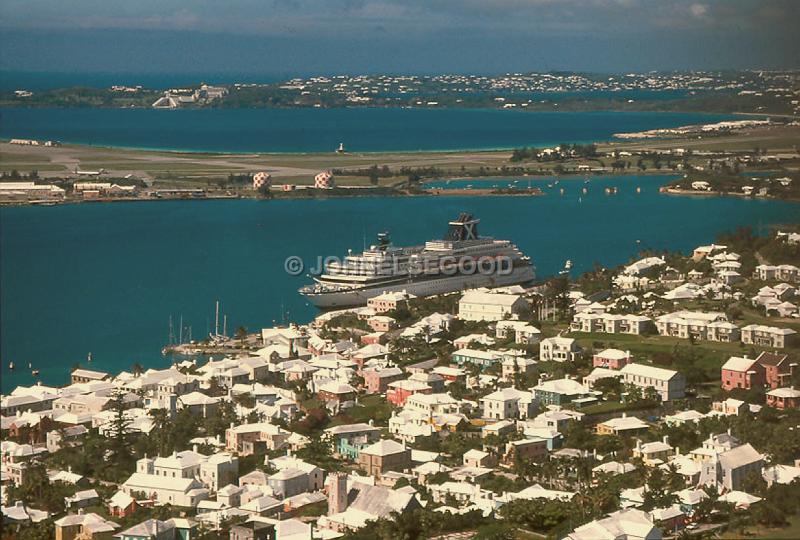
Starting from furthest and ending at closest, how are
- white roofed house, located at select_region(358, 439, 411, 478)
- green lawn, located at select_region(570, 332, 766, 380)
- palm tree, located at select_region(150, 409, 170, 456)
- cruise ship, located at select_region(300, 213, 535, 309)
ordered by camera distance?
1. cruise ship, located at select_region(300, 213, 535, 309)
2. green lawn, located at select_region(570, 332, 766, 380)
3. palm tree, located at select_region(150, 409, 170, 456)
4. white roofed house, located at select_region(358, 439, 411, 478)

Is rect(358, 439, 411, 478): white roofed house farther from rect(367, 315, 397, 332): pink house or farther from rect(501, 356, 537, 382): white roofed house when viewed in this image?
rect(367, 315, 397, 332): pink house

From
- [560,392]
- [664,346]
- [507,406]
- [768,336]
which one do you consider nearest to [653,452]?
[507,406]

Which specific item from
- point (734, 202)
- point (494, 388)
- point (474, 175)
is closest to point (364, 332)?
point (494, 388)

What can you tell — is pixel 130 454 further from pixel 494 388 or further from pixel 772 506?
pixel 772 506

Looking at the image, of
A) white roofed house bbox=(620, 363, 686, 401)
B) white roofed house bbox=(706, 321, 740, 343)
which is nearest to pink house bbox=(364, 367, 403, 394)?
white roofed house bbox=(620, 363, 686, 401)

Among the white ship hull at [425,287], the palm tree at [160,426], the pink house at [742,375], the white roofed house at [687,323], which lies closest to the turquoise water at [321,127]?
the white ship hull at [425,287]

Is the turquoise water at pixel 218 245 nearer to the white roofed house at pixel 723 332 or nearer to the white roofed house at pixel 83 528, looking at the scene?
the white roofed house at pixel 83 528
